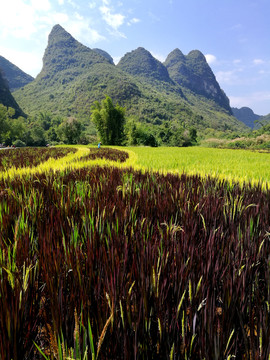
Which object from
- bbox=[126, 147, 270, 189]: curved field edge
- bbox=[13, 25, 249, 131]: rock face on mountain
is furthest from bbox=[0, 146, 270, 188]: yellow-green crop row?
bbox=[13, 25, 249, 131]: rock face on mountain

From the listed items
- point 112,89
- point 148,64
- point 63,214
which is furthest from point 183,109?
point 63,214

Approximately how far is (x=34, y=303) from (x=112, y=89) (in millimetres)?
99894

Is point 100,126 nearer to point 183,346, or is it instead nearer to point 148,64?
point 183,346

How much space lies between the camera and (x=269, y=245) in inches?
44.4

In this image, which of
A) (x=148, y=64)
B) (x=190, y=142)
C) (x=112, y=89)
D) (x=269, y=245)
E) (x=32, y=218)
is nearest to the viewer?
(x=269, y=245)

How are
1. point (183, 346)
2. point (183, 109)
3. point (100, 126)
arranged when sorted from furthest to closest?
point (183, 109) < point (100, 126) < point (183, 346)

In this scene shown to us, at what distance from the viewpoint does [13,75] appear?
15000 centimetres

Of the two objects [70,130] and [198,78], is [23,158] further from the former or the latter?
[198,78]

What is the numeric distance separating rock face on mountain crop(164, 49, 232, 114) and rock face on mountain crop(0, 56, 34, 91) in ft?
404

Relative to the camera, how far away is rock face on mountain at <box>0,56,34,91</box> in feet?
474

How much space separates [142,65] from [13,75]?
96.8 meters

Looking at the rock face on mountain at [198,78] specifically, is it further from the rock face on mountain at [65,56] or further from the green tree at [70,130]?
the green tree at [70,130]

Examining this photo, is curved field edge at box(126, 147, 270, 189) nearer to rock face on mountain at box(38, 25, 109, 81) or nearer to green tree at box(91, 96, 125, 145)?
green tree at box(91, 96, 125, 145)

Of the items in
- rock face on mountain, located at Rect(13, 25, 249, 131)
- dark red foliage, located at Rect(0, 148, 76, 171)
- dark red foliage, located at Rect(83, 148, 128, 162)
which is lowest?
dark red foliage, located at Rect(0, 148, 76, 171)
